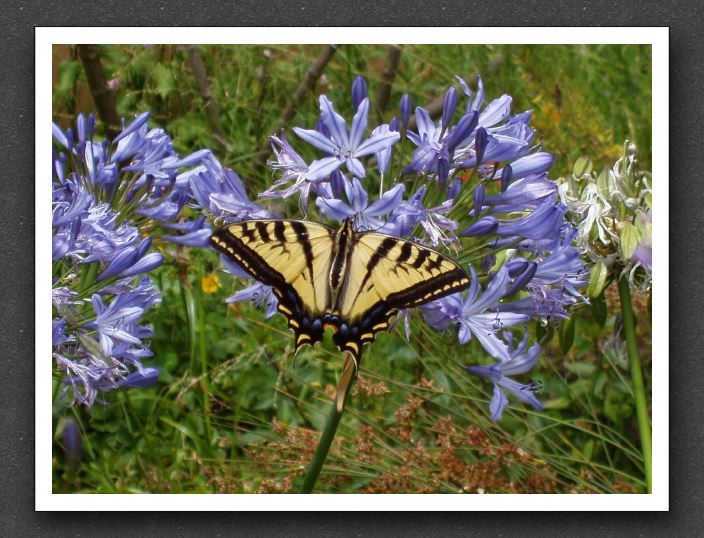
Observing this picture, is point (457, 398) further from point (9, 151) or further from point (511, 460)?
point (9, 151)

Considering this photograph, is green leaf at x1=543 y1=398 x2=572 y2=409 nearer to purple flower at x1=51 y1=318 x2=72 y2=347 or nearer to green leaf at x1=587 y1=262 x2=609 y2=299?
green leaf at x1=587 y1=262 x2=609 y2=299

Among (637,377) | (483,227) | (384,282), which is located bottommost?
(637,377)

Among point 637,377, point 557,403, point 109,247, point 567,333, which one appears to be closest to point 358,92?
point 109,247

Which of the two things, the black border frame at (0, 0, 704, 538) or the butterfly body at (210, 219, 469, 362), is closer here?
the butterfly body at (210, 219, 469, 362)

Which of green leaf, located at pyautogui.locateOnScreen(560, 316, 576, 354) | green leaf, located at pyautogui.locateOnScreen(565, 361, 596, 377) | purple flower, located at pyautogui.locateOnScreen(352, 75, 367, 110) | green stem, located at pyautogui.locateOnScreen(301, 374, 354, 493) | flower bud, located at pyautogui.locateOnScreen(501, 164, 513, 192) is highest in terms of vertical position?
purple flower, located at pyautogui.locateOnScreen(352, 75, 367, 110)

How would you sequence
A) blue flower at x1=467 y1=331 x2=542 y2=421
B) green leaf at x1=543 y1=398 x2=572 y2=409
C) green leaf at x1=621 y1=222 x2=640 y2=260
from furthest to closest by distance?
1. green leaf at x1=543 y1=398 x2=572 y2=409
2. green leaf at x1=621 y1=222 x2=640 y2=260
3. blue flower at x1=467 y1=331 x2=542 y2=421

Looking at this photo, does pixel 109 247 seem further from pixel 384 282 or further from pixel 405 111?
pixel 405 111

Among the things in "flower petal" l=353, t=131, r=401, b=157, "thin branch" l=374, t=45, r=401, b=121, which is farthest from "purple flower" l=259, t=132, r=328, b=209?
"thin branch" l=374, t=45, r=401, b=121
